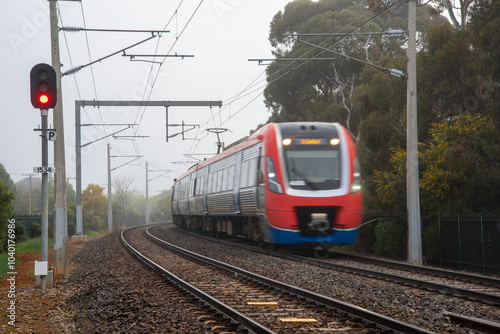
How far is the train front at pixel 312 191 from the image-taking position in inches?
658

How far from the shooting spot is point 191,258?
60.4 ft

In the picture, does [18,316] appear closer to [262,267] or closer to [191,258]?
[262,267]

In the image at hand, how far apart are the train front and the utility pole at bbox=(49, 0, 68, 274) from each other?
5.45 meters

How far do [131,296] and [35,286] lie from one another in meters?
3.30

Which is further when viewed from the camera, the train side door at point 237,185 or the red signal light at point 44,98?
the train side door at point 237,185

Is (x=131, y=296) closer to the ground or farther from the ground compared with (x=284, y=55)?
closer to the ground

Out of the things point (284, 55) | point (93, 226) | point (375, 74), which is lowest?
point (93, 226)

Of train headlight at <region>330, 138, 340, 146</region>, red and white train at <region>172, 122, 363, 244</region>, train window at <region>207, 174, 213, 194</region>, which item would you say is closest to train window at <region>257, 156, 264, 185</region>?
red and white train at <region>172, 122, 363, 244</region>

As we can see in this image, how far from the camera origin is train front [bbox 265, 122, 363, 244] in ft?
54.9

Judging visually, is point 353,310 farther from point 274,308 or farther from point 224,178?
point 224,178

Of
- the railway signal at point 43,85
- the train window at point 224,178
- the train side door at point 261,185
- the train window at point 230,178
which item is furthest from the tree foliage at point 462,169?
the railway signal at point 43,85

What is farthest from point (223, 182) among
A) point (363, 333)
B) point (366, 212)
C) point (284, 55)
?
point (284, 55)

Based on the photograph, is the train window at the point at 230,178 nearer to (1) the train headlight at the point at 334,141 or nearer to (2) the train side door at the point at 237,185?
(2) the train side door at the point at 237,185

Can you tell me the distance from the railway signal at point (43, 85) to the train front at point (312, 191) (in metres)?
7.63
